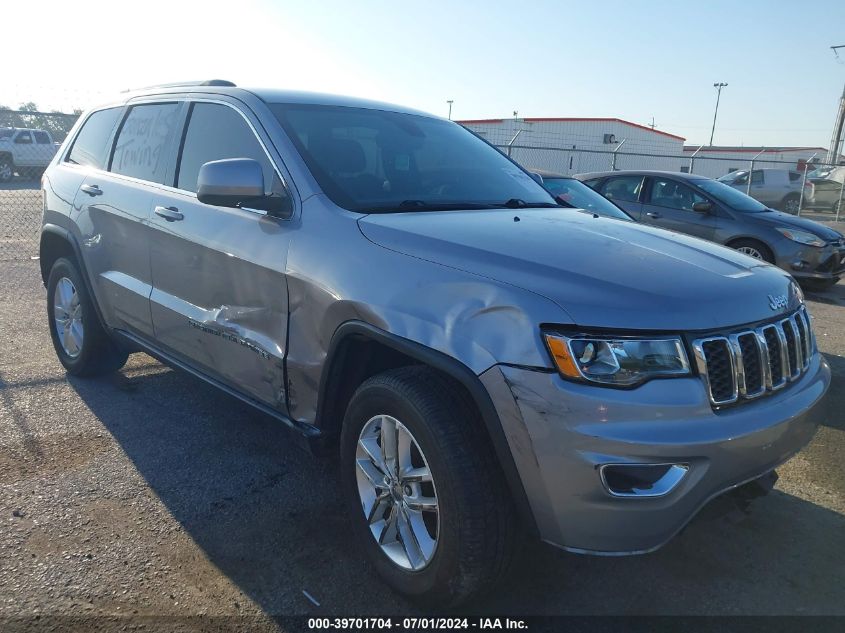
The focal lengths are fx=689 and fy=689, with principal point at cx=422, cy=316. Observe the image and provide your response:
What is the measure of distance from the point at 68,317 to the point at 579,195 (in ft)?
14.7

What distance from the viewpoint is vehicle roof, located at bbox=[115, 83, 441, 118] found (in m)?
3.42

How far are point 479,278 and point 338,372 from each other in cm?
77

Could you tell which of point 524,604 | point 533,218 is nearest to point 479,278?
point 533,218

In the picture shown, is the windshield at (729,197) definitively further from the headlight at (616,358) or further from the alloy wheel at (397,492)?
the alloy wheel at (397,492)

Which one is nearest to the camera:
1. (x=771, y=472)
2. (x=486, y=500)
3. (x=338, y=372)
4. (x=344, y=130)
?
(x=486, y=500)

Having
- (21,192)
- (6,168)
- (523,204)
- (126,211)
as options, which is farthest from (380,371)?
(6,168)

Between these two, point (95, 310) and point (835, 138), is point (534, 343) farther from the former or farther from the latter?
point (835, 138)

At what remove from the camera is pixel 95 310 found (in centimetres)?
450

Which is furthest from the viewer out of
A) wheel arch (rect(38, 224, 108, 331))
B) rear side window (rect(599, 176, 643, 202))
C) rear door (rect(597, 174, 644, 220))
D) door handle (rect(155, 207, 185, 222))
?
rear side window (rect(599, 176, 643, 202))

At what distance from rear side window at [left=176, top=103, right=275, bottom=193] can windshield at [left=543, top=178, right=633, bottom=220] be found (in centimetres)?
251

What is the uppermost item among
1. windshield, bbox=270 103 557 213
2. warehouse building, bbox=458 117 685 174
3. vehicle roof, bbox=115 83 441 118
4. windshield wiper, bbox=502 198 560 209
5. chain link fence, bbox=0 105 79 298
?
warehouse building, bbox=458 117 685 174

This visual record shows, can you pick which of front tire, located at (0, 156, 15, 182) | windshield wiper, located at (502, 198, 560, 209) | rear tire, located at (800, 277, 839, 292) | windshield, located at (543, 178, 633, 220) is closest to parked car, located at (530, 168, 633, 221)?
windshield, located at (543, 178, 633, 220)

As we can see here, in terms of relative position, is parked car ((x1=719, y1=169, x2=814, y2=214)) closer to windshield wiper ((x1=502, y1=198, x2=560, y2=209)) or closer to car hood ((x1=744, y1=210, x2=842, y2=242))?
car hood ((x1=744, y1=210, x2=842, y2=242))

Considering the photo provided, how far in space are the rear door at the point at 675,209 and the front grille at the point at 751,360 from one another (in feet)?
23.4
